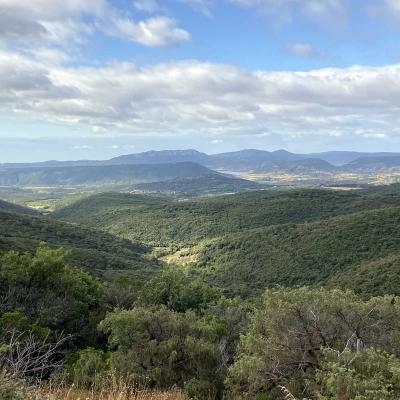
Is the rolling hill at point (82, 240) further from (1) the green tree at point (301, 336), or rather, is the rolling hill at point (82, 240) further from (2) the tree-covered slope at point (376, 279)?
(1) the green tree at point (301, 336)

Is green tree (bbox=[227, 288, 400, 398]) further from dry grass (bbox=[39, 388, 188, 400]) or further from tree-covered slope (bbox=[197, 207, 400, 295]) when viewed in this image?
tree-covered slope (bbox=[197, 207, 400, 295])

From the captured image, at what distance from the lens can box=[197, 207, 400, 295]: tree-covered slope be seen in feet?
299

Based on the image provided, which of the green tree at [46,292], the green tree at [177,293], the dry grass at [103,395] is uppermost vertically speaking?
the dry grass at [103,395]

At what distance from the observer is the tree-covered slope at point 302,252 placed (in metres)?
91.0

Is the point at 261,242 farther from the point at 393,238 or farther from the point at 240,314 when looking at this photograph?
the point at 240,314

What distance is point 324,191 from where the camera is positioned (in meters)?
198

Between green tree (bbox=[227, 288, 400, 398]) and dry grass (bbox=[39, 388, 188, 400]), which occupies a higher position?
dry grass (bbox=[39, 388, 188, 400])

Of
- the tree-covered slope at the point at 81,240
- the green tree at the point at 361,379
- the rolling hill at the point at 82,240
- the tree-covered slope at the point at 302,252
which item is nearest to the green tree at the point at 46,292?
the green tree at the point at 361,379

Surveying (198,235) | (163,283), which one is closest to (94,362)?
(163,283)

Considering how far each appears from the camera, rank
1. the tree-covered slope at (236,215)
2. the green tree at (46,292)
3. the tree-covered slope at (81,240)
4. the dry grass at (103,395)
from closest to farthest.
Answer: the dry grass at (103,395)
the green tree at (46,292)
the tree-covered slope at (81,240)
the tree-covered slope at (236,215)

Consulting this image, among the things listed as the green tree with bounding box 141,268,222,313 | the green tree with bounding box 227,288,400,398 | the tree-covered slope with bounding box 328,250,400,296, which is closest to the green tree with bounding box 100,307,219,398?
the green tree with bounding box 227,288,400,398

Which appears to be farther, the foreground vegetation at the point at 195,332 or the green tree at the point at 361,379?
the foreground vegetation at the point at 195,332

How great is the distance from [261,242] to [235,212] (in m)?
61.0

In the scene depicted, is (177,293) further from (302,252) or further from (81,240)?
(81,240)
